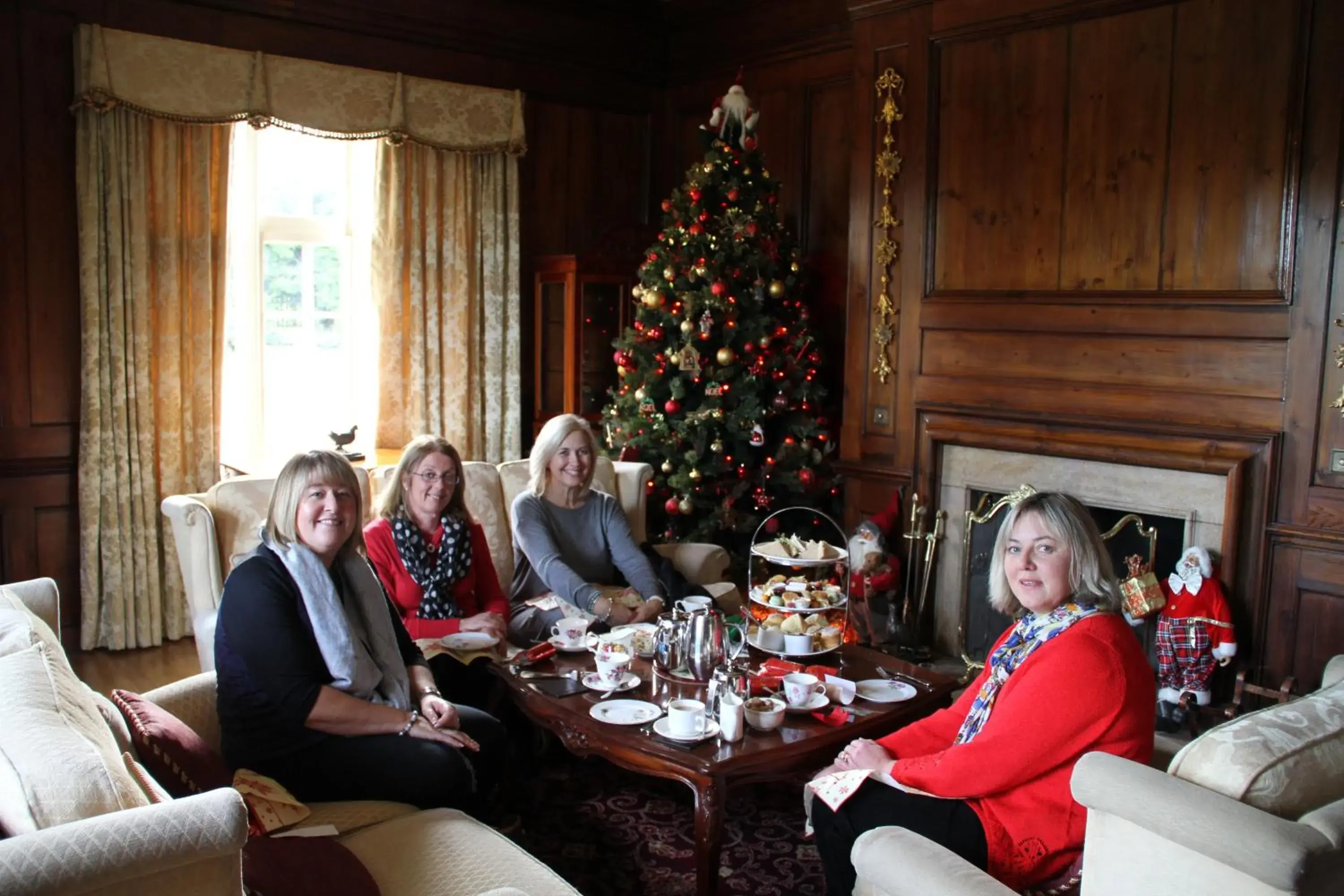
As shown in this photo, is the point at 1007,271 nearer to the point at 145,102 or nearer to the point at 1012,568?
the point at 1012,568

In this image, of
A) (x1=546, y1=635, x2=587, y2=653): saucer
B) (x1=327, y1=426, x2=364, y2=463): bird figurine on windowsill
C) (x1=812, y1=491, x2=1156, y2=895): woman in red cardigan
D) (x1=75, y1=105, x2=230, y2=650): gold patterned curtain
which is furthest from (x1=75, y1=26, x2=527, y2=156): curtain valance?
(x1=812, y1=491, x2=1156, y2=895): woman in red cardigan

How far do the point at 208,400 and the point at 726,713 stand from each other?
3410 millimetres

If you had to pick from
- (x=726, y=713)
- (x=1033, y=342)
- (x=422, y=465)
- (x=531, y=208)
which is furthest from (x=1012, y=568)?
(x=531, y=208)

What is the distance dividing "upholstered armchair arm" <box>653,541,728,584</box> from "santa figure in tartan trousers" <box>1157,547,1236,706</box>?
1658mm

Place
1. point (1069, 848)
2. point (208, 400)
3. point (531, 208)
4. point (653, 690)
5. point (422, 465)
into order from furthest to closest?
point (531, 208), point (208, 400), point (422, 465), point (653, 690), point (1069, 848)

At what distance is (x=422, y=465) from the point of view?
10.8ft

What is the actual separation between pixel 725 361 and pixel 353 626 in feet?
9.09

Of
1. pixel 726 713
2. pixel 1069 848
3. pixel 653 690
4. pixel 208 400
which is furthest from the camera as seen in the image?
pixel 208 400

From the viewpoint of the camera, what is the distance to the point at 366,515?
4.10 metres

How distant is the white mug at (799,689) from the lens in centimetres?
267

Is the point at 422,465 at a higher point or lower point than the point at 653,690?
higher

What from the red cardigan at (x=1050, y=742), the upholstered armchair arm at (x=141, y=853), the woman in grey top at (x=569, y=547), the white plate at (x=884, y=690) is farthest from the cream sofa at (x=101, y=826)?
the woman in grey top at (x=569, y=547)

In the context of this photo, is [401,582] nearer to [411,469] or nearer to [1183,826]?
[411,469]

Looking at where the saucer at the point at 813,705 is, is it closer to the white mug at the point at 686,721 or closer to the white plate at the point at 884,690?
the white plate at the point at 884,690
